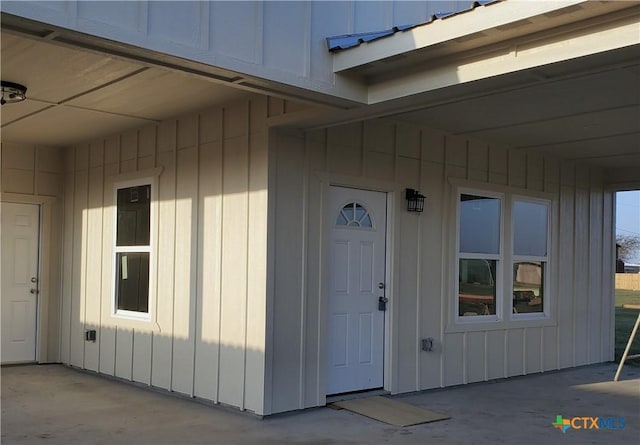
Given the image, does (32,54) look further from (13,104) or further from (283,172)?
(283,172)

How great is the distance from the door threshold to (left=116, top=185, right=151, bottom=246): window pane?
2569 mm

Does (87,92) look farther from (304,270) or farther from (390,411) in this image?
(390,411)

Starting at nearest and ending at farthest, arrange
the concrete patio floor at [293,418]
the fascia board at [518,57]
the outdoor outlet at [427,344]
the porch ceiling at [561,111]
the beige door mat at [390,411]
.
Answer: the fascia board at [518,57], the porch ceiling at [561,111], the concrete patio floor at [293,418], the beige door mat at [390,411], the outdoor outlet at [427,344]

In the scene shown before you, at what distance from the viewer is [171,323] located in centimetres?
649

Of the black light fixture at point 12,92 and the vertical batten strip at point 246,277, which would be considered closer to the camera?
the black light fixture at point 12,92

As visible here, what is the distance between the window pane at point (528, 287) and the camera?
7.76 metres

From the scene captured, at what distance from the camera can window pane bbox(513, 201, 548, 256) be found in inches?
307

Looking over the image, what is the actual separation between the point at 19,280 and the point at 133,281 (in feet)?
6.32

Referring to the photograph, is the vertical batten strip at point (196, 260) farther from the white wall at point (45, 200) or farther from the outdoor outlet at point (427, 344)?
the white wall at point (45, 200)

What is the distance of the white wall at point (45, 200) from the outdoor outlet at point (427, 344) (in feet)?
15.1

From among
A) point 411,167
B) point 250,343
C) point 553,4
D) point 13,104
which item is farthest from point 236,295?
point 553,4

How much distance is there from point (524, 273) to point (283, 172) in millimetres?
3688

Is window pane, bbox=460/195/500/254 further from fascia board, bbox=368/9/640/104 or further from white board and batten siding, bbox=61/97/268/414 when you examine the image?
fascia board, bbox=368/9/640/104

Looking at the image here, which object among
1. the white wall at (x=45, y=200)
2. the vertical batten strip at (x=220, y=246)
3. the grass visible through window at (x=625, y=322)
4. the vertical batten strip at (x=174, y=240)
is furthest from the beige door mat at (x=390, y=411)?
the grass visible through window at (x=625, y=322)
